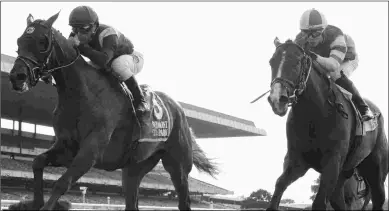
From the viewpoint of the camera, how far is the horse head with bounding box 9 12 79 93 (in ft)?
19.5

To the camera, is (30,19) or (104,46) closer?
(30,19)

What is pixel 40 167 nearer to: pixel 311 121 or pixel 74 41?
pixel 74 41

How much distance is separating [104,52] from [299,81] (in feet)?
6.46

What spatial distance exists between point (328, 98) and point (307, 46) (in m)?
0.76

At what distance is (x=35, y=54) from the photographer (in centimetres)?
612

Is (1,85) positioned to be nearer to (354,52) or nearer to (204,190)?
(204,190)

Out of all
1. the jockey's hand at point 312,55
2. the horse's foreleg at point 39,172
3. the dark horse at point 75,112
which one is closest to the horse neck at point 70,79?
the dark horse at point 75,112

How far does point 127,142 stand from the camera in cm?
715

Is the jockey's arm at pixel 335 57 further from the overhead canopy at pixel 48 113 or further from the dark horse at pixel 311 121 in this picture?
the overhead canopy at pixel 48 113

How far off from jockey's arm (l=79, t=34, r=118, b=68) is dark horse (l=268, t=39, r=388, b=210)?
1652 millimetres

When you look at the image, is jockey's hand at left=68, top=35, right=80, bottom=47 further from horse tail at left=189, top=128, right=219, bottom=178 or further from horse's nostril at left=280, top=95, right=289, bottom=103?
horse tail at left=189, top=128, right=219, bottom=178

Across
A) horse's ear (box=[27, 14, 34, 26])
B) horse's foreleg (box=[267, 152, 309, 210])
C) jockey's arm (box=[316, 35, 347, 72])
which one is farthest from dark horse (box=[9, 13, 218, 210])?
jockey's arm (box=[316, 35, 347, 72])

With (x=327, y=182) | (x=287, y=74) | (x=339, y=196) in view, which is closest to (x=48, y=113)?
(x=339, y=196)

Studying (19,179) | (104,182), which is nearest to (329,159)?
(19,179)
